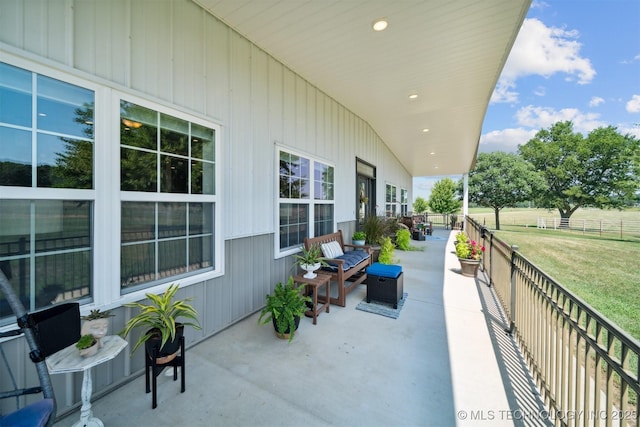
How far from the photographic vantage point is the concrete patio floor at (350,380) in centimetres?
163

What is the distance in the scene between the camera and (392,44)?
3.18 m

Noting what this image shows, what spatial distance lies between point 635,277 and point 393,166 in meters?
7.27

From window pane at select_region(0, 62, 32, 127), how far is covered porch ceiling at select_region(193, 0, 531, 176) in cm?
180

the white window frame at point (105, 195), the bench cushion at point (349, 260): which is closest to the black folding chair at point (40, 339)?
the white window frame at point (105, 195)

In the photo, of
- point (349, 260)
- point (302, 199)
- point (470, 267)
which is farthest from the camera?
point (470, 267)

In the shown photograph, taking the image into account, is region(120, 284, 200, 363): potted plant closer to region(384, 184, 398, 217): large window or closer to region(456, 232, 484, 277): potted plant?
region(456, 232, 484, 277): potted plant

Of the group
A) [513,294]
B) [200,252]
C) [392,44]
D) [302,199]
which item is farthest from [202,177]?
[513,294]

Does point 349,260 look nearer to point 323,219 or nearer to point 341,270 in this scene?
point 341,270

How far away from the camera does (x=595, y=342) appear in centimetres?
122

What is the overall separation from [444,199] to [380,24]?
18402mm

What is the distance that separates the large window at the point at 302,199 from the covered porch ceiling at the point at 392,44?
149cm

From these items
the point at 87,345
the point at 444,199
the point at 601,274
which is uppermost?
the point at 444,199

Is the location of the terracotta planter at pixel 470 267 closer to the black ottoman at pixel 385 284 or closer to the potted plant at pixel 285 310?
the black ottoman at pixel 385 284

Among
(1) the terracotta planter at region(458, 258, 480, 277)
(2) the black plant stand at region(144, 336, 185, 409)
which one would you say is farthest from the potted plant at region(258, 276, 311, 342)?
(1) the terracotta planter at region(458, 258, 480, 277)
